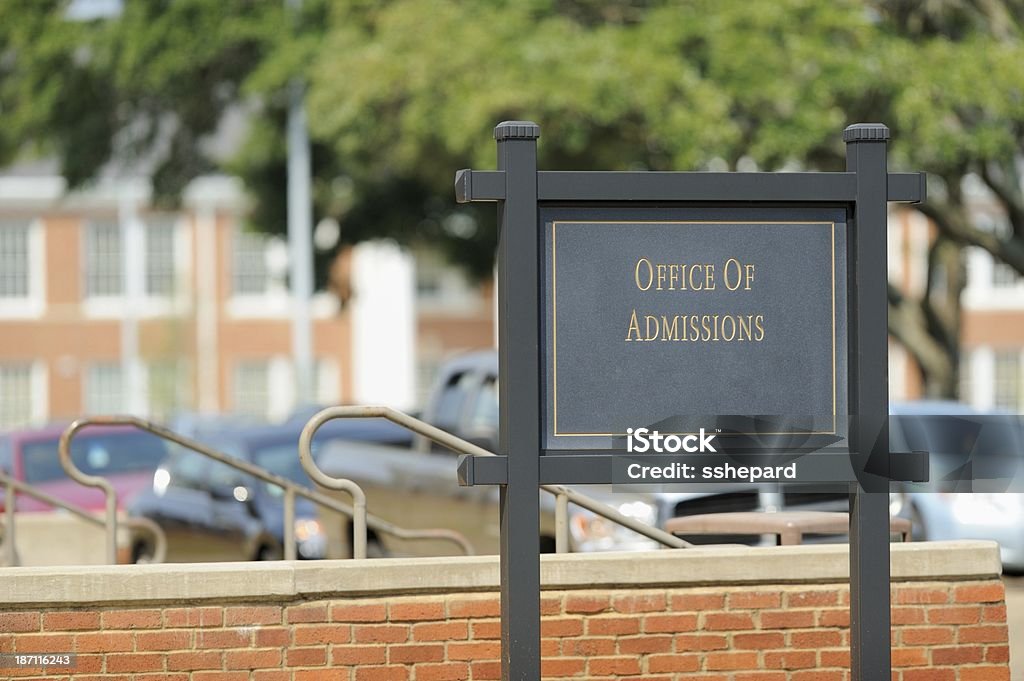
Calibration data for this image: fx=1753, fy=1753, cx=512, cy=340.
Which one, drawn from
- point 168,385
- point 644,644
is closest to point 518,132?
point 644,644

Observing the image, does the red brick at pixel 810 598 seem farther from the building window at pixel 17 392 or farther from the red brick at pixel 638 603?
the building window at pixel 17 392

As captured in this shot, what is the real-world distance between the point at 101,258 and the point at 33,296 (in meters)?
2.30

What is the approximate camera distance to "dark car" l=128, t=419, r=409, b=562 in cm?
1291

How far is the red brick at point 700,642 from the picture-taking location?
23.2ft

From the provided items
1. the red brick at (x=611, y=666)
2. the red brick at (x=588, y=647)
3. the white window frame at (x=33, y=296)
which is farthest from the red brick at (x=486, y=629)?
the white window frame at (x=33, y=296)

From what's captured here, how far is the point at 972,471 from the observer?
1360 centimetres

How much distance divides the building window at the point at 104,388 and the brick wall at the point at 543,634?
47.6 metres

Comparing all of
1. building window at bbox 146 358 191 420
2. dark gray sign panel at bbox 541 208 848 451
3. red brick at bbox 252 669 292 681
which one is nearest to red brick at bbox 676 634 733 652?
red brick at bbox 252 669 292 681

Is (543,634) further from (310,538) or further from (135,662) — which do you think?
(310,538)

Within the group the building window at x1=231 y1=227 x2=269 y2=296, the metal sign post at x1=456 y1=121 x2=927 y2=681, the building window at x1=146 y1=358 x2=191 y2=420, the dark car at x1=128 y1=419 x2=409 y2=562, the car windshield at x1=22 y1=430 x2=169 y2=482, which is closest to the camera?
the metal sign post at x1=456 y1=121 x2=927 y2=681

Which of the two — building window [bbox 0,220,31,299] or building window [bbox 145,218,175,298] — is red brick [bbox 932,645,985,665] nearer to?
building window [bbox 145,218,175,298]

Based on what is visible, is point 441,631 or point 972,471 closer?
point 441,631

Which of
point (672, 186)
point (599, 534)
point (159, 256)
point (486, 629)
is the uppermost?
point (159, 256)

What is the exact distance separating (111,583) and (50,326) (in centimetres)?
4758
